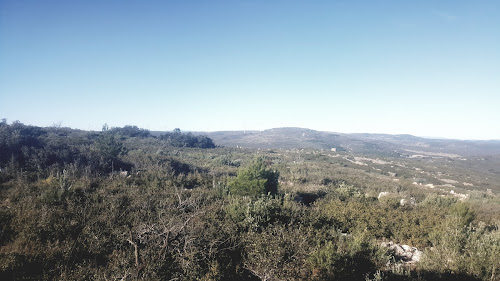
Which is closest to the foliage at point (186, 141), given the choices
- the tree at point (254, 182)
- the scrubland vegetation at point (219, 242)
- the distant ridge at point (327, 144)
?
the distant ridge at point (327, 144)

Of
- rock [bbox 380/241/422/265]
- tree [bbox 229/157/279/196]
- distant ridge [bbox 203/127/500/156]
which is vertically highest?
tree [bbox 229/157/279/196]

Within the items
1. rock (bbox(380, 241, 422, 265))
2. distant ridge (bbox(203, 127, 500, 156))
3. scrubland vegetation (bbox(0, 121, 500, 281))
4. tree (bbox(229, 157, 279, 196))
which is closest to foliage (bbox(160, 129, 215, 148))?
distant ridge (bbox(203, 127, 500, 156))

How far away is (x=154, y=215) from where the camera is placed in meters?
10.9

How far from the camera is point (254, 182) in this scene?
19875 millimetres

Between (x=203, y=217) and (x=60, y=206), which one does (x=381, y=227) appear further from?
(x=60, y=206)

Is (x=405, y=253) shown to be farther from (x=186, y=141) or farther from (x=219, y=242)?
(x=186, y=141)

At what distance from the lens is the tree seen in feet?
63.1

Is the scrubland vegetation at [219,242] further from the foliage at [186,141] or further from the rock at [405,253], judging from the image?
the foliage at [186,141]

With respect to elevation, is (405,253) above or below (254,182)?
below

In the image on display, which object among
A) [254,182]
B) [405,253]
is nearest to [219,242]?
[405,253]

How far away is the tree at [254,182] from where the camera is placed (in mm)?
19234

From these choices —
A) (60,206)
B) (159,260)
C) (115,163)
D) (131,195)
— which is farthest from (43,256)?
(115,163)

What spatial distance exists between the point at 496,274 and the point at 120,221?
13001 mm

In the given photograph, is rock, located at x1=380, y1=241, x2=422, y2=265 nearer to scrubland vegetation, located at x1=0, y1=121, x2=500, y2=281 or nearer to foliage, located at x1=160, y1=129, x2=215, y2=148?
scrubland vegetation, located at x1=0, y1=121, x2=500, y2=281
